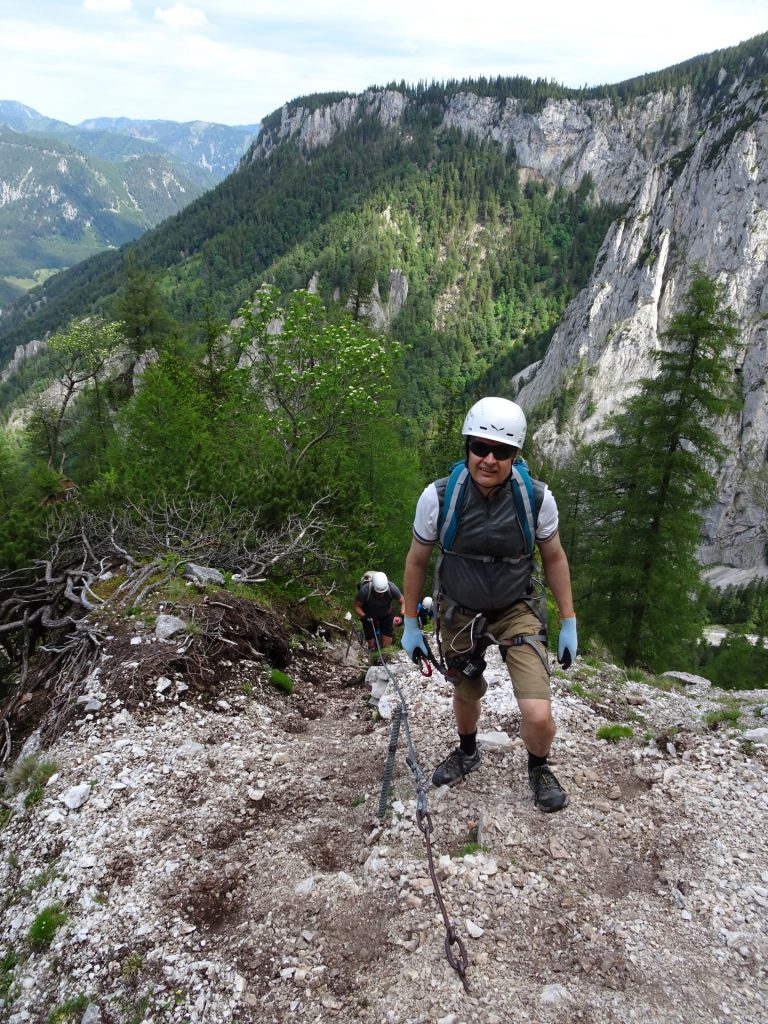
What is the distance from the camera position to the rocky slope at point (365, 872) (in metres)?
3.57

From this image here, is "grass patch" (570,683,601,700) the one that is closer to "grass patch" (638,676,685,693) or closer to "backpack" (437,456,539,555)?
"grass patch" (638,676,685,693)

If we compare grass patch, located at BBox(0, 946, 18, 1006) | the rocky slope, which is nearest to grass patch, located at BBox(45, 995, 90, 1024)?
the rocky slope

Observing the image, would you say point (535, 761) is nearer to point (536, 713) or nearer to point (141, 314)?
point (536, 713)

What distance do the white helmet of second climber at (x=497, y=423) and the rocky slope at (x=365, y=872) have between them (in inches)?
116

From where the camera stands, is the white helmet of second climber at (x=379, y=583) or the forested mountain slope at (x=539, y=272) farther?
the forested mountain slope at (x=539, y=272)

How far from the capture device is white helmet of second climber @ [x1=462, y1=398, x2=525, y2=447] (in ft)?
13.6

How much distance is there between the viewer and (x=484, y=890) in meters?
4.20

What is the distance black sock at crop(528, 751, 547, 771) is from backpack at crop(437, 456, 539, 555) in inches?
74.1

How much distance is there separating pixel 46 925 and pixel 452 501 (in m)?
4.38

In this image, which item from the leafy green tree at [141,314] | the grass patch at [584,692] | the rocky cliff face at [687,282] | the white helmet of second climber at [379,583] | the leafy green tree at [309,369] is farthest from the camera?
the rocky cliff face at [687,282]

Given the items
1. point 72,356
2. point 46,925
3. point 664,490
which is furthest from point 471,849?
point 72,356

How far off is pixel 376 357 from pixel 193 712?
1295cm

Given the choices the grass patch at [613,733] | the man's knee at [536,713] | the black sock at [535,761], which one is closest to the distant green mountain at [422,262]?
the grass patch at [613,733]

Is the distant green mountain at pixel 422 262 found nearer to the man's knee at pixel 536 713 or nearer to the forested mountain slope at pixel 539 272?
the forested mountain slope at pixel 539 272
